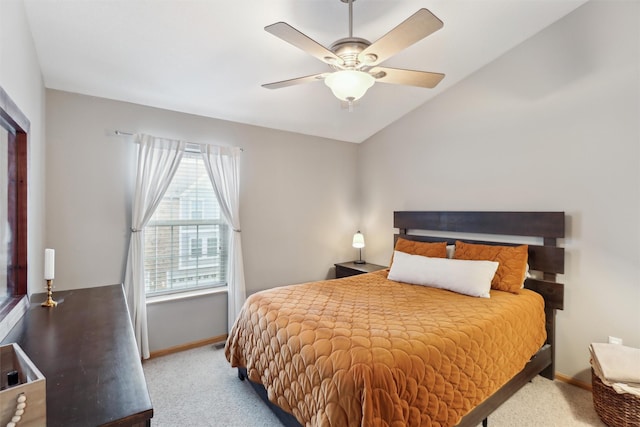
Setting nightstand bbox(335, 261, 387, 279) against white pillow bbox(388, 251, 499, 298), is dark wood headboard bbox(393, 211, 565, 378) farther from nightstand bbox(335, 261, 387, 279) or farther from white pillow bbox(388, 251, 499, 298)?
nightstand bbox(335, 261, 387, 279)

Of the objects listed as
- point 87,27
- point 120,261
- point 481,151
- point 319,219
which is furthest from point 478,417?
point 87,27

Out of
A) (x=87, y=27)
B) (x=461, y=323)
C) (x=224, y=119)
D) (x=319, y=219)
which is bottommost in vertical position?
(x=461, y=323)

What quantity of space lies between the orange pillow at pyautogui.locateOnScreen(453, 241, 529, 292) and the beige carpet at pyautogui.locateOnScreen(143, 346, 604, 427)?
0.82 m

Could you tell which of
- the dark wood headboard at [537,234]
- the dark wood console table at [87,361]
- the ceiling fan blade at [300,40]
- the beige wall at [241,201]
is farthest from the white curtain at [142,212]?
the dark wood headboard at [537,234]

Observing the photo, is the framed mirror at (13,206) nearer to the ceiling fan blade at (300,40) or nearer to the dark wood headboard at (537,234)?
the ceiling fan blade at (300,40)

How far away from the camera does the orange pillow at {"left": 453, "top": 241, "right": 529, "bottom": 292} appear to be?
260cm

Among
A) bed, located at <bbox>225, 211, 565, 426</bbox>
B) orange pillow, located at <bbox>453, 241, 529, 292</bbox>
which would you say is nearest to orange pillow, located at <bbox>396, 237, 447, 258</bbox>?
bed, located at <bbox>225, 211, 565, 426</bbox>

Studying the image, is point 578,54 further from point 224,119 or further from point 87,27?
point 87,27

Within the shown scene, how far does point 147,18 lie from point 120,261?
2.03 metres

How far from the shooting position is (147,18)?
204cm

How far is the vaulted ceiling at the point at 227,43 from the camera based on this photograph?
2.03 m

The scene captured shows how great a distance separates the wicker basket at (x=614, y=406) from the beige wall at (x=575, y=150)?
0.49m

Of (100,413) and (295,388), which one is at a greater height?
(100,413)

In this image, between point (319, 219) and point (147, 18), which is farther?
point (319, 219)
